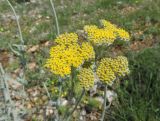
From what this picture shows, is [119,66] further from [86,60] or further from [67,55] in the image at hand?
[67,55]

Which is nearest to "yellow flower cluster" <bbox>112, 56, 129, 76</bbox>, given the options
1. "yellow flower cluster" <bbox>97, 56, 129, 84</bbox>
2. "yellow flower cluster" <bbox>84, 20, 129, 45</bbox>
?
"yellow flower cluster" <bbox>97, 56, 129, 84</bbox>

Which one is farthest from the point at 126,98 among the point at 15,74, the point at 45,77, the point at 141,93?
the point at 15,74

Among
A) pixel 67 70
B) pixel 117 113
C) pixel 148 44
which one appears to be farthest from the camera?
pixel 148 44

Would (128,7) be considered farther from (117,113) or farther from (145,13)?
(117,113)

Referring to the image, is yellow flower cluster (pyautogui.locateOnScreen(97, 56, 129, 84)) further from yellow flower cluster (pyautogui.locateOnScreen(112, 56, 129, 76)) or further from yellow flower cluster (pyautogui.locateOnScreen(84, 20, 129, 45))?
yellow flower cluster (pyautogui.locateOnScreen(84, 20, 129, 45))

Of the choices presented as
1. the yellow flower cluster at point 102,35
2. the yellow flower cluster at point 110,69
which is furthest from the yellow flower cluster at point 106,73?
the yellow flower cluster at point 102,35

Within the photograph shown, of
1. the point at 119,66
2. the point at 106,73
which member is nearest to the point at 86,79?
the point at 106,73
